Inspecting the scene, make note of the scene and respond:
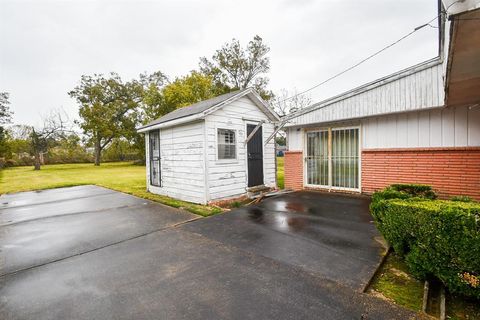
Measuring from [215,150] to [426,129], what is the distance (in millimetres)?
6076

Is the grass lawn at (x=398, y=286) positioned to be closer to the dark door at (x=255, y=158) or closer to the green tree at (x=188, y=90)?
the dark door at (x=255, y=158)

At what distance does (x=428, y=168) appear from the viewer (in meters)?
5.90

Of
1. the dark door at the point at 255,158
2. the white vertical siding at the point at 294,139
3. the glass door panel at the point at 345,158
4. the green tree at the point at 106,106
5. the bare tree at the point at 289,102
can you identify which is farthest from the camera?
the green tree at the point at 106,106

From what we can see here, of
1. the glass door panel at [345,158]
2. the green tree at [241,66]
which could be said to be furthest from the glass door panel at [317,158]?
the green tree at [241,66]

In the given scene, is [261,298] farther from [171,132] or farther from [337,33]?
[337,33]

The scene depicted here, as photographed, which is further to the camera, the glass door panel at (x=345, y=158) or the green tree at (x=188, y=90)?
the green tree at (x=188, y=90)

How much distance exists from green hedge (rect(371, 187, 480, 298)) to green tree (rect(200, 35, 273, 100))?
24276 millimetres

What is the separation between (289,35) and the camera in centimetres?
1289

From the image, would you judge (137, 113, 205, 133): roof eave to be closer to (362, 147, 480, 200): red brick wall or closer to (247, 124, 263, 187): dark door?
(247, 124, 263, 187): dark door

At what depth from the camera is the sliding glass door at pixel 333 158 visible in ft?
24.0

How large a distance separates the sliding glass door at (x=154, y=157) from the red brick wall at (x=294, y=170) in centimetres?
539

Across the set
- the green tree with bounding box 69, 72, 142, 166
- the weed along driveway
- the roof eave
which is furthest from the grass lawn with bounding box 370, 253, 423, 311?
the green tree with bounding box 69, 72, 142, 166

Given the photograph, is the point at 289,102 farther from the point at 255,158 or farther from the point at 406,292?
the point at 406,292

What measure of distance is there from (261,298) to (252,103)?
704cm
